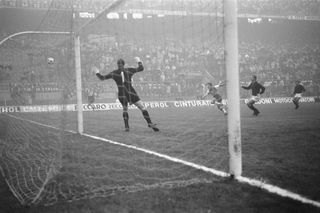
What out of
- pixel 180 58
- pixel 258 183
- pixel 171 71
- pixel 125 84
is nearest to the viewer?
pixel 258 183

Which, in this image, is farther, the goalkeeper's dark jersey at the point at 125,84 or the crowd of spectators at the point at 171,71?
the crowd of spectators at the point at 171,71

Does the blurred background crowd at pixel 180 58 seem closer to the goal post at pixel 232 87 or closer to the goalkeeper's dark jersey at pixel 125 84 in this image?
the goalkeeper's dark jersey at pixel 125 84

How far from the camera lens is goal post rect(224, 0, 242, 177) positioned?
4180 mm

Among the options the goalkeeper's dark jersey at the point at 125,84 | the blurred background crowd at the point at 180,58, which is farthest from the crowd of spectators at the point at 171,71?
the goalkeeper's dark jersey at the point at 125,84

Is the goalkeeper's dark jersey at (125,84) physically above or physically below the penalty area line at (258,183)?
above

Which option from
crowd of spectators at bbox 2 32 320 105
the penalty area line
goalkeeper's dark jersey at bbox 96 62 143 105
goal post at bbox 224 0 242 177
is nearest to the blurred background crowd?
crowd of spectators at bbox 2 32 320 105

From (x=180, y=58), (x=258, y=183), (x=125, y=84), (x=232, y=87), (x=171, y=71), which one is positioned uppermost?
(x=180, y=58)

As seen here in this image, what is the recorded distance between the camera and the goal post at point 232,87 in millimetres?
4180

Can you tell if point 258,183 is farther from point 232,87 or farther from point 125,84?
point 125,84

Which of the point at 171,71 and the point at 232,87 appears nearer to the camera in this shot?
the point at 232,87

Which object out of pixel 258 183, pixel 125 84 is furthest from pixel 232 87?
pixel 125 84

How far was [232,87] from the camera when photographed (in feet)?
13.8

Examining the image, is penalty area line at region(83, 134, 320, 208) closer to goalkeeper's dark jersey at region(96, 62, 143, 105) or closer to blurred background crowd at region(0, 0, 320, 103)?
goalkeeper's dark jersey at region(96, 62, 143, 105)

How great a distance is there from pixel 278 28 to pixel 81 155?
→ 43077 millimetres
